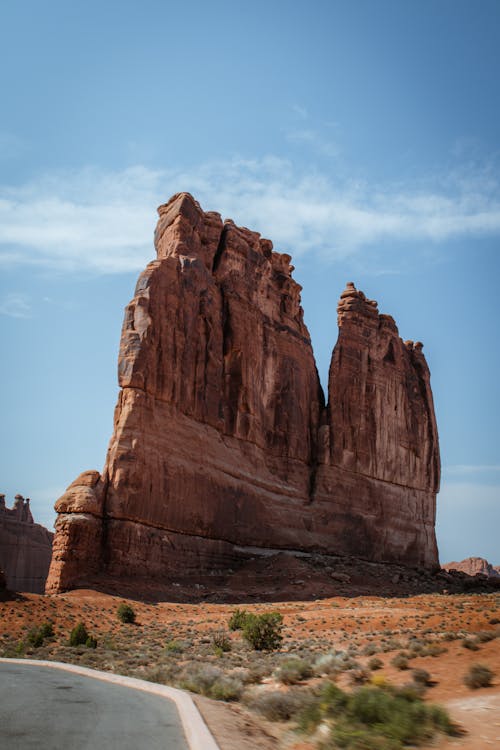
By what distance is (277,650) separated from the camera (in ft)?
61.0

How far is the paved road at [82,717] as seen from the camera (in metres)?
6.29

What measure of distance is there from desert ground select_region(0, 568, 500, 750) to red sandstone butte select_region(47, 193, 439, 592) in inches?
206

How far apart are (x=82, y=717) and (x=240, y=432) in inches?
1498

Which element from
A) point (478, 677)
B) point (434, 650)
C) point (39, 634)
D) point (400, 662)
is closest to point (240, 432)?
point (39, 634)

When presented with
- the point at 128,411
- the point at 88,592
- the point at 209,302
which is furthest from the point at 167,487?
the point at 209,302

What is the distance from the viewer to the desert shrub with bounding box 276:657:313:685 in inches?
478

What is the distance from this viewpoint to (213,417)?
42875mm

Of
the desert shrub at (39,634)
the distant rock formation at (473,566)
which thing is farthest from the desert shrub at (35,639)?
the distant rock formation at (473,566)

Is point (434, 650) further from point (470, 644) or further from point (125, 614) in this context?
Answer: point (125, 614)

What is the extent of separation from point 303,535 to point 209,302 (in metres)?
17.3

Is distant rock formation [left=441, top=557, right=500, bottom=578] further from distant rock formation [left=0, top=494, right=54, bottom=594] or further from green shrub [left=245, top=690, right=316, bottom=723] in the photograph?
green shrub [left=245, top=690, right=316, bottom=723]

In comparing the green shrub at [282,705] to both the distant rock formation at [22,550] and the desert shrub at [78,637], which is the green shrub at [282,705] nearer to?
the desert shrub at [78,637]

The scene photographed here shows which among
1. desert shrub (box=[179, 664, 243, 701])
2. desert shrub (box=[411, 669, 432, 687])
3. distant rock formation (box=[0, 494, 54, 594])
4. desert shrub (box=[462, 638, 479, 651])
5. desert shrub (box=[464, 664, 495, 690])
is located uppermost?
distant rock formation (box=[0, 494, 54, 594])

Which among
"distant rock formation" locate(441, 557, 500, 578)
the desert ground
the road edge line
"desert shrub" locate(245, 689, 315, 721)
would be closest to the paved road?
the road edge line
